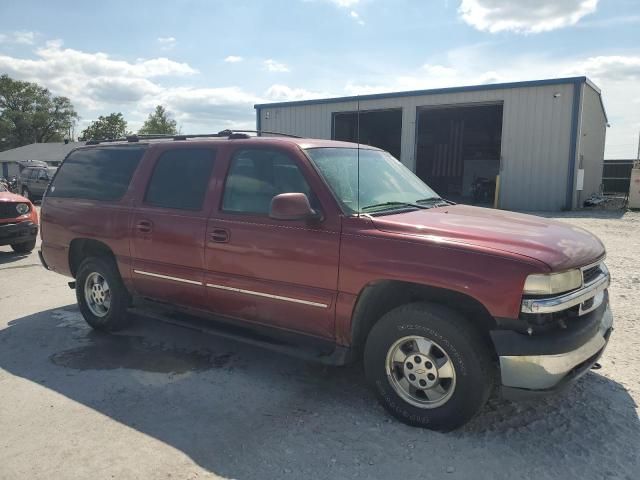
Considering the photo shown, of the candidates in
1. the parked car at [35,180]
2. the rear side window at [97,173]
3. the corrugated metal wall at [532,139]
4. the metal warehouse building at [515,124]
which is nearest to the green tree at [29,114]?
the parked car at [35,180]

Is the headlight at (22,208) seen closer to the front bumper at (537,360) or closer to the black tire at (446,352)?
the black tire at (446,352)

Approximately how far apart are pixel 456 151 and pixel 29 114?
255 ft

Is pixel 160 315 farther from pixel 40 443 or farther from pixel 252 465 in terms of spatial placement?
pixel 252 465

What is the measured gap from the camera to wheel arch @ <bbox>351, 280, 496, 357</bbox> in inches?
124

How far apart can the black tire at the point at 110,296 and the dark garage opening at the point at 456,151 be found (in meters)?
26.6

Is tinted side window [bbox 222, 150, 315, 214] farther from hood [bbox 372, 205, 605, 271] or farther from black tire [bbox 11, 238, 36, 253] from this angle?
black tire [bbox 11, 238, 36, 253]

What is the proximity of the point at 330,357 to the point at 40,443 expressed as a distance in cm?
189

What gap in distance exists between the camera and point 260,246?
3.78 meters

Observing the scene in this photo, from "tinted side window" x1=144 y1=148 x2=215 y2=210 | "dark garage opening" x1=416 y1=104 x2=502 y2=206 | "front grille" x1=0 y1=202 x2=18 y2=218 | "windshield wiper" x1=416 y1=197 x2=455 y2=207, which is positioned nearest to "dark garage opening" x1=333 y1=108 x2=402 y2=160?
"dark garage opening" x1=416 y1=104 x2=502 y2=206

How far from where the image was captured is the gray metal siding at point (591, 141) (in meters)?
20.3

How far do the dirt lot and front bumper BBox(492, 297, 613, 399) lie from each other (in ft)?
1.45

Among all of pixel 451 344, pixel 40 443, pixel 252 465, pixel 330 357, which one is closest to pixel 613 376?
pixel 451 344

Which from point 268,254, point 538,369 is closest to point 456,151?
point 268,254

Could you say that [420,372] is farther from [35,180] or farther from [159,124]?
[159,124]
